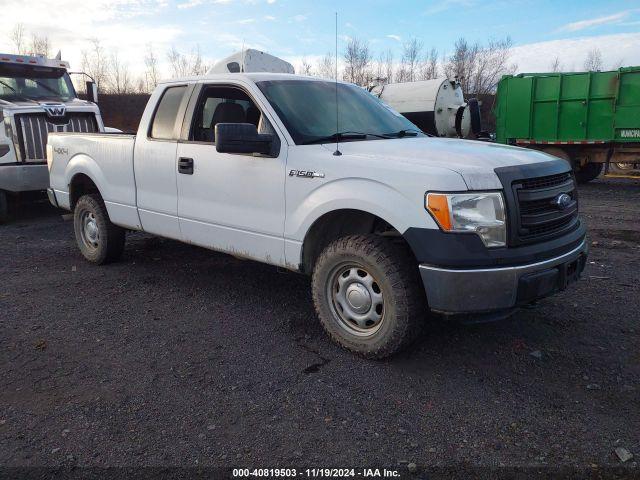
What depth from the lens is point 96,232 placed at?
6.24 m

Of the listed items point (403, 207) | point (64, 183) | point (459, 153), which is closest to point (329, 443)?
point (403, 207)

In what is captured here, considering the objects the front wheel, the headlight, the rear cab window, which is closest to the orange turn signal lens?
the headlight

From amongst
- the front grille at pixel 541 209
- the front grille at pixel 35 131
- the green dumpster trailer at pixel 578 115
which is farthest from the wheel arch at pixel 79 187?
the green dumpster trailer at pixel 578 115

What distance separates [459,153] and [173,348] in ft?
8.20

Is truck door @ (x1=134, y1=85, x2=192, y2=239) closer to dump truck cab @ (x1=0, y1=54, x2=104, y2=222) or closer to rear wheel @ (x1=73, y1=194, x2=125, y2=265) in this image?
rear wheel @ (x1=73, y1=194, x2=125, y2=265)

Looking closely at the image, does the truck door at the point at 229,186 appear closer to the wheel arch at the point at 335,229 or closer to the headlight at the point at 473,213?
the wheel arch at the point at 335,229

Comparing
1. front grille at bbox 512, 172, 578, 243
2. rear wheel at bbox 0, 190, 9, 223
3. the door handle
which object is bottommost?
rear wheel at bbox 0, 190, 9, 223

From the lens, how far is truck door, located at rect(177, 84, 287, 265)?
4.17 meters

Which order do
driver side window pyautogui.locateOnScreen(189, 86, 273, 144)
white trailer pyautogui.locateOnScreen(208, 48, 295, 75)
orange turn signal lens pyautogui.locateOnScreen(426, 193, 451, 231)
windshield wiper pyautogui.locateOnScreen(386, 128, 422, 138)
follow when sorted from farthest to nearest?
white trailer pyautogui.locateOnScreen(208, 48, 295, 75), driver side window pyautogui.locateOnScreen(189, 86, 273, 144), windshield wiper pyautogui.locateOnScreen(386, 128, 422, 138), orange turn signal lens pyautogui.locateOnScreen(426, 193, 451, 231)

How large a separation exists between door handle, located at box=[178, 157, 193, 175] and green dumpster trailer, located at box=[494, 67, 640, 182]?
1207 centimetres

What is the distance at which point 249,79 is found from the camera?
15.0 feet

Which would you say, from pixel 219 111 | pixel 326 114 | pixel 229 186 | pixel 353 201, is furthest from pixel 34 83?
pixel 353 201

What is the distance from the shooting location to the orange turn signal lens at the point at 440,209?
3.23 m

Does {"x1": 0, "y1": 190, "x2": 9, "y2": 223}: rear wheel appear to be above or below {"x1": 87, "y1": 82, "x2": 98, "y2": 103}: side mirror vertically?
below
